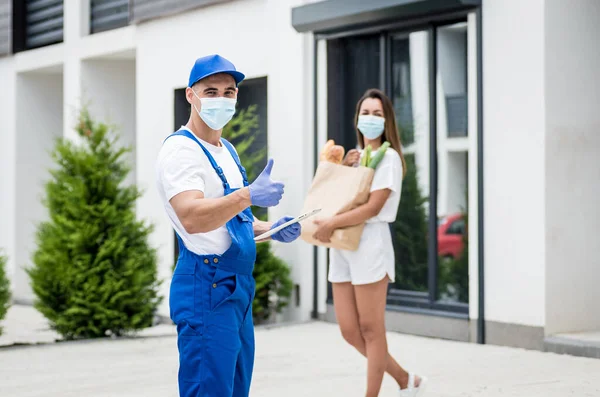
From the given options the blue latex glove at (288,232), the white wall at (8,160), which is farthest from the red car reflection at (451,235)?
the white wall at (8,160)

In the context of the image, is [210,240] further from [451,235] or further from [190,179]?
[451,235]

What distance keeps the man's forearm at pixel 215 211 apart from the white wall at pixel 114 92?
1124 cm

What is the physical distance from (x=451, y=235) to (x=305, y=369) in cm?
264

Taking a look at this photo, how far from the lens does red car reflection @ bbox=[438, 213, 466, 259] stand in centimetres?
997

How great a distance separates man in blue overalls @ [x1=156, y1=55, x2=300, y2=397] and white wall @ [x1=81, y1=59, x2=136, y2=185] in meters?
10.9

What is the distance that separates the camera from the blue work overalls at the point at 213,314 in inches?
155

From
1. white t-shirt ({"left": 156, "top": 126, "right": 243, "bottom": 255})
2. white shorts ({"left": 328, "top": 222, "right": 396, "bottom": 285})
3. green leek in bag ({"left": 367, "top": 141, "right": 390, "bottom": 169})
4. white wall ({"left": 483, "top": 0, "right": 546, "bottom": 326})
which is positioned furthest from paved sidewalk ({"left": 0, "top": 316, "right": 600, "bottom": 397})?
white t-shirt ({"left": 156, "top": 126, "right": 243, "bottom": 255})

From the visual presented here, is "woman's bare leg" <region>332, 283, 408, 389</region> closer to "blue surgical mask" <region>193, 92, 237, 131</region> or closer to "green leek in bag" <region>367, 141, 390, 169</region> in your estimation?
"green leek in bag" <region>367, 141, 390, 169</region>

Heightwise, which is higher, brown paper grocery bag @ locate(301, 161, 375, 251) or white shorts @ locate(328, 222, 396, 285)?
brown paper grocery bag @ locate(301, 161, 375, 251)

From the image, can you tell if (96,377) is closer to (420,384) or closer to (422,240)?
(420,384)

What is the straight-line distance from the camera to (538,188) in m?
8.85

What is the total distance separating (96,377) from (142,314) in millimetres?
2496

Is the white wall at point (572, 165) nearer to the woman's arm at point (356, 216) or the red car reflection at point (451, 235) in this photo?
the red car reflection at point (451, 235)

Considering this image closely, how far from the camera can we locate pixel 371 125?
650 cm
